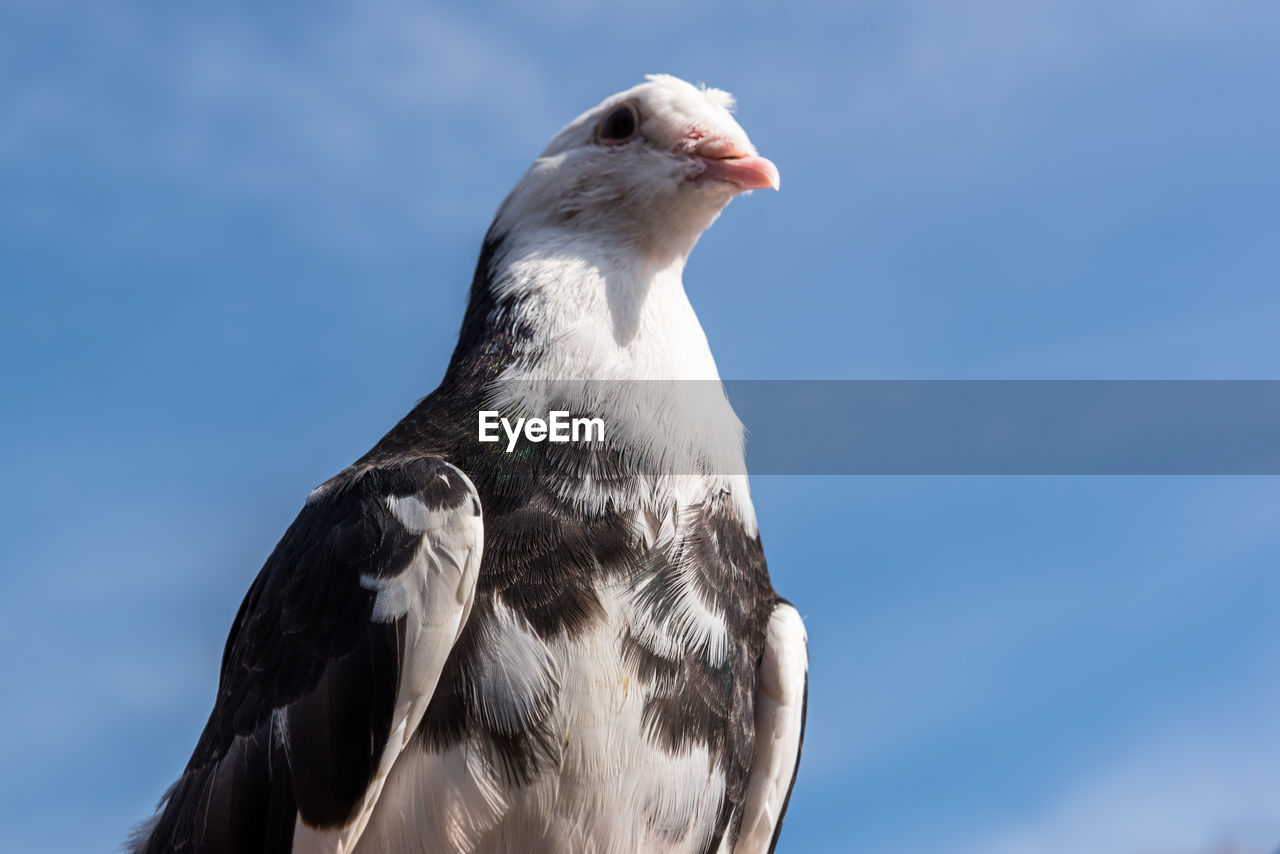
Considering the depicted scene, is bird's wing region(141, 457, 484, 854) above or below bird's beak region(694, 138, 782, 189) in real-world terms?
below

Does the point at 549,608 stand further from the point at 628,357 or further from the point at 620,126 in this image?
the point at 620,126

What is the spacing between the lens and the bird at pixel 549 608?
4504 millimetres

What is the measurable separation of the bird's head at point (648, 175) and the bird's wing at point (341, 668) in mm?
1640

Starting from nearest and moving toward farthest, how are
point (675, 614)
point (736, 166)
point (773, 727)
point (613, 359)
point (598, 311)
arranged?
point (675, 614) → point (613, 359) → point (598, 311) → point (773, 727) → point (736, 166)

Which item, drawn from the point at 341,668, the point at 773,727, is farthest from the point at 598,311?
the point at 773,727

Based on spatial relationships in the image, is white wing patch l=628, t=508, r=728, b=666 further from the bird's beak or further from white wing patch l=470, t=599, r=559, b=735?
the bird's beak

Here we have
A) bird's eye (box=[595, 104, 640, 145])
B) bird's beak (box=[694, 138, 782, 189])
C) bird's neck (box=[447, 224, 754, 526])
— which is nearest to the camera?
bird's neck (box=[447, 224, 754, 526])

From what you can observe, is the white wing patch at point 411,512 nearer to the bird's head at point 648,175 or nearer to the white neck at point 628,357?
the white neck at point 628,357

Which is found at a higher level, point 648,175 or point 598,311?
point 648,175

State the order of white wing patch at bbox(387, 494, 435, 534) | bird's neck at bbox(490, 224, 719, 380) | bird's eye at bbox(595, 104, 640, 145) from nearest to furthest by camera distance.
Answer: white wing patch at bbox(387, 494, 435, 534) → bird's neck at bbox(490, 224, 719, 380) → bird's eye at bbox(595, 104, 640, 145)

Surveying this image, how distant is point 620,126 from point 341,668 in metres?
3.13

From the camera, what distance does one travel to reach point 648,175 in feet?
18.7

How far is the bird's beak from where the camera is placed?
5656 mm

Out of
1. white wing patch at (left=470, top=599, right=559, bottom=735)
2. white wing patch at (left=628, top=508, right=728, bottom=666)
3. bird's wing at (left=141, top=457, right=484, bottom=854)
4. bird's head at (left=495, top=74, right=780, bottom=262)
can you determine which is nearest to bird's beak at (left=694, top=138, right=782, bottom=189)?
bird's head at (left=495, top=74, right=780, bottom=262)
